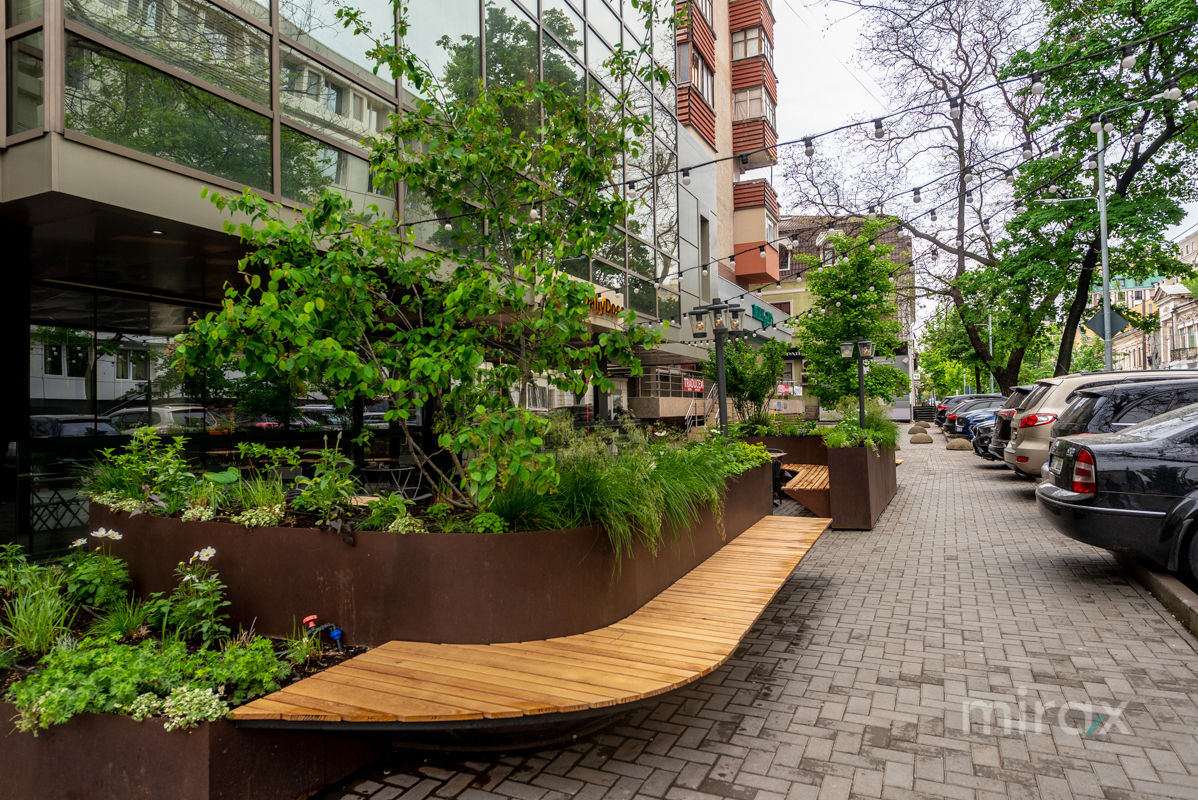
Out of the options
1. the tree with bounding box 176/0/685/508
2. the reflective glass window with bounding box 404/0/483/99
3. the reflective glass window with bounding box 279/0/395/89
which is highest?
the reflective glass window with bounding box 404/0/483/99

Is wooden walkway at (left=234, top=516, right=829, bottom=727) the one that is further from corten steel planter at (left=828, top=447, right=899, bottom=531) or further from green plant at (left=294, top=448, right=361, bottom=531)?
corten steel planter at (left=828, top=447, right=899, bottom=531)

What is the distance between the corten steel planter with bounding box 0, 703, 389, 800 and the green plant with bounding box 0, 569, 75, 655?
759mm

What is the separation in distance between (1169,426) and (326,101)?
30.0 ft

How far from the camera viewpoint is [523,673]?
140 inches

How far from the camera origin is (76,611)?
4.50 metres

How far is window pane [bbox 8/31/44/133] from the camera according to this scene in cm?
605

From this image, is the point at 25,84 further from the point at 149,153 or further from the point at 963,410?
the point at 963,410

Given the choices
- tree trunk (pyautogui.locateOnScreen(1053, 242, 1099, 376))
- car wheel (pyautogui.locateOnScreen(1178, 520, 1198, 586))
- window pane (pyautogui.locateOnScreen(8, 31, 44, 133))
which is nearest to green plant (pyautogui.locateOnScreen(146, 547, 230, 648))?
window pane (pyautogui.locateOnScreen(8, 31, 44, 133))

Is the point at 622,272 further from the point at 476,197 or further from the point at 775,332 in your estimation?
the point at 775,332

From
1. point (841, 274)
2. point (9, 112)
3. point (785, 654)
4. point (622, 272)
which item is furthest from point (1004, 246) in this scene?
point (9, 112)

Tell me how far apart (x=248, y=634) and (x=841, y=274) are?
1661 centimetres

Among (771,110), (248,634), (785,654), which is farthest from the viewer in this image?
(771,110)

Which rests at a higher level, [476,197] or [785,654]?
[476,197]

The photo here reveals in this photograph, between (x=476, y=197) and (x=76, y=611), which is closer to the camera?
(x=76, y=611)
